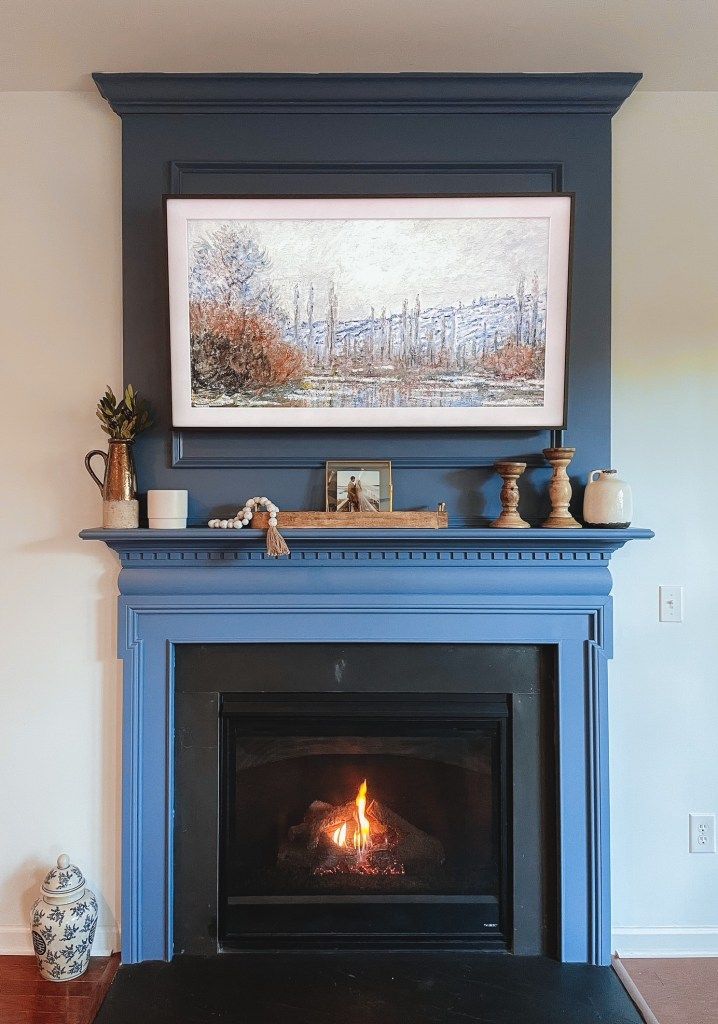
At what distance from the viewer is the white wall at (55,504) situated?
1.95 metres

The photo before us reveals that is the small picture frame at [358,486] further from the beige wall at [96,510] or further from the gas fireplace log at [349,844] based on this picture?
the gas fireplace log at [349,844]

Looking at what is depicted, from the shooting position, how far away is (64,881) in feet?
6.08

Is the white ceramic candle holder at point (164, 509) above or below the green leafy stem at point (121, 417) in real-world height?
below

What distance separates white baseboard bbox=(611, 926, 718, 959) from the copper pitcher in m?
1.85

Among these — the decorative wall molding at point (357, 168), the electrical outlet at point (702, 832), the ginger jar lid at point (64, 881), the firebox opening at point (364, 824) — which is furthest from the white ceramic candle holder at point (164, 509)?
the electrical outlet at point (702, 832)

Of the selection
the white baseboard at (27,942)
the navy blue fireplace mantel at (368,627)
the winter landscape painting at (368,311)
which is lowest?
the white baseboard at (27,942)

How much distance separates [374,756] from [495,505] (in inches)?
31.6

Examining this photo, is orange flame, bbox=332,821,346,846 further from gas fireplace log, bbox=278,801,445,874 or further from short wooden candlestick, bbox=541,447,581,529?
short wooden candlestick, bbox=541,447,581,529

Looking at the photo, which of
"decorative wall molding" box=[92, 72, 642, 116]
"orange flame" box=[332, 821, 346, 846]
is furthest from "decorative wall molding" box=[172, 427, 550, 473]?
"orange flame" box=[332, 821, 346, 846]

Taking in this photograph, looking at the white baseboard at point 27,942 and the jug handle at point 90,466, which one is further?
the white baseboard at point 27,942

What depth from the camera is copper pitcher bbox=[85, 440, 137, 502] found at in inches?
72.9

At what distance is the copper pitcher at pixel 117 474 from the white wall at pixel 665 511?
53.6 inches

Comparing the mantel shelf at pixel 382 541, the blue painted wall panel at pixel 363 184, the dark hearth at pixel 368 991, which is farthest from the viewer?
the blue painted wall panel at pixel 363 184

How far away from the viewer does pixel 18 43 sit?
175cm
